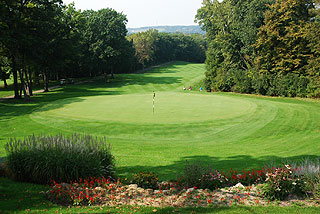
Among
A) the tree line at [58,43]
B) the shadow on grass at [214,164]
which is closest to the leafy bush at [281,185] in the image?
the shadow on grass at [214,164]

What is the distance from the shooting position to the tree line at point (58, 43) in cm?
3222

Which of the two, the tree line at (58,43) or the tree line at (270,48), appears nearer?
the tree line at (58,43)

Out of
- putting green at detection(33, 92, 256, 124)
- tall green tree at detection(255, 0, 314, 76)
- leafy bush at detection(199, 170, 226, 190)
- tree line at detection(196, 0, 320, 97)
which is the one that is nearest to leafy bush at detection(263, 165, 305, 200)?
leafy bush at detection(199, 170, 226, 190)

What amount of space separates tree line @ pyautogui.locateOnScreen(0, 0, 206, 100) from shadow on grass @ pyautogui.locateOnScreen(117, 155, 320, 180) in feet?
86.1

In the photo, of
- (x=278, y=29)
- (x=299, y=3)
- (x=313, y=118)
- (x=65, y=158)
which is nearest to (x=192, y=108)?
(x=313, y=118)

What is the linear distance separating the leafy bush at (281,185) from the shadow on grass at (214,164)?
1.72 m

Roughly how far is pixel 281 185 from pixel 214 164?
3938mm

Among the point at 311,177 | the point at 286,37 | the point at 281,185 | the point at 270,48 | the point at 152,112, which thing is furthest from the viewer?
the point at 270,48

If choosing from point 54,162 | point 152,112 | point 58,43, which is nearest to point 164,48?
point 58,43

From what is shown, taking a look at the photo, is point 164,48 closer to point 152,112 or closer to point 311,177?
point 152,112

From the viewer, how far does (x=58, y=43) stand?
41562mm

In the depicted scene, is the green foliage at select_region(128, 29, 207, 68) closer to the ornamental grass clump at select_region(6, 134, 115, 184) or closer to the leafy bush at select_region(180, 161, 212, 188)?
the ornamental grass clump at select_region(6, 134, 115, 184)

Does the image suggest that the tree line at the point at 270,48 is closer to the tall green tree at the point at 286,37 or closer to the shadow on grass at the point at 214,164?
the tall green tree at the point at 286,37

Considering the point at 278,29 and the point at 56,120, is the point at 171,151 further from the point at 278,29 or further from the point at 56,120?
the point at 278,29
